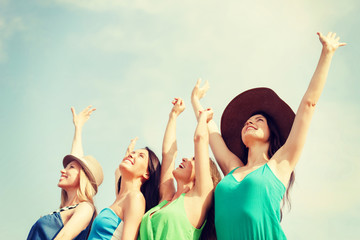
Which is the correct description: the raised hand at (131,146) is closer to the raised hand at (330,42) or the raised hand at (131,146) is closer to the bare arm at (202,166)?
the bare arm at (202,166)

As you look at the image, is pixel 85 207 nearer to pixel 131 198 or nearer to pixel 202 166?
pixel 131 198

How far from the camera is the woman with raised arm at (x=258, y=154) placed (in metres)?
5.18

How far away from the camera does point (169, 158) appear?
693cm

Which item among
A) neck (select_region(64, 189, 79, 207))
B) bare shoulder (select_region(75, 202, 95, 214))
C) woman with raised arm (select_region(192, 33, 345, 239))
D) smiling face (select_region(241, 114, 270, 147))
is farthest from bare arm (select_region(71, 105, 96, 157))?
smiling face (select_region(241, 114, 270, 147))

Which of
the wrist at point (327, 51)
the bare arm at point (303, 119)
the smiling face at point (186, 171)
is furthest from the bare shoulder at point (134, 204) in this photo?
the wrist at point (327, 51)

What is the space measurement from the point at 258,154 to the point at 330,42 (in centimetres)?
167

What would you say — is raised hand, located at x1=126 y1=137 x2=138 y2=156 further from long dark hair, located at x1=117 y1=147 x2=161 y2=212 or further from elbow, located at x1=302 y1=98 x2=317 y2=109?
elbow, located at x1=302 y1=98 x2=317 y2=109

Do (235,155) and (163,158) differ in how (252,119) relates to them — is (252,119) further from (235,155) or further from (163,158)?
(163,158)

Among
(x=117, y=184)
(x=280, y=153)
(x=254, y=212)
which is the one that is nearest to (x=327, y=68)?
(x=280, y=153)

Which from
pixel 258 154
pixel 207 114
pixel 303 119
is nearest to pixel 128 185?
pixel 207 114

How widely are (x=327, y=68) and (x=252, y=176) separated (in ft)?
5.20

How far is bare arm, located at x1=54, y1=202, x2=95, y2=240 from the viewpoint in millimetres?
6281

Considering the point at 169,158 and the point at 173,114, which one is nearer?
the point at 169,158

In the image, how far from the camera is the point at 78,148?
8148 millimetres
